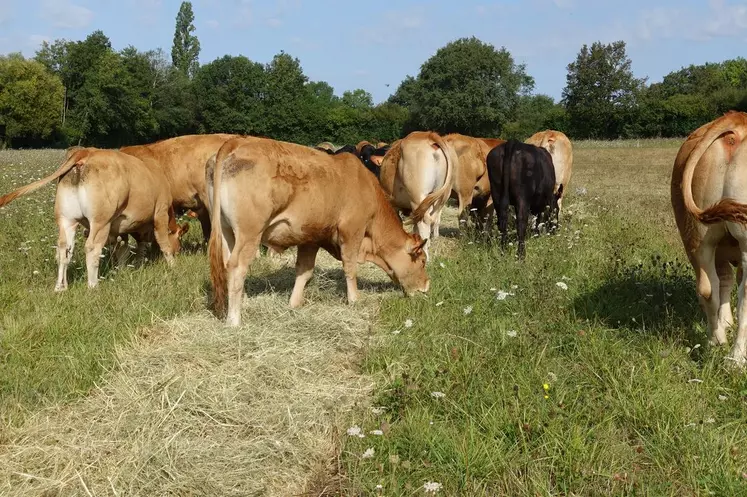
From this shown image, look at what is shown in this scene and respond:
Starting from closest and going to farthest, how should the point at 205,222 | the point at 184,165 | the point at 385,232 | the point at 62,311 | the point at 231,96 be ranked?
the point at 62,311 → the point at 385,232 → the point at 184,165 → the point at 205,222 → the point at 231,96

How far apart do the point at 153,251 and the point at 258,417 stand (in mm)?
5848

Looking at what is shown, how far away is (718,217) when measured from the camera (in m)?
4.37

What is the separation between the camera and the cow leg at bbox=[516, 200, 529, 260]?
8891mm

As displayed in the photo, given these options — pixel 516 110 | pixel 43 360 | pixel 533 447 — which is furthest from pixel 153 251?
pixel 516 110

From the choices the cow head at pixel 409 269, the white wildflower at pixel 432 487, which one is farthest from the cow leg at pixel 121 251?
the white wildflower at pixel 432 487

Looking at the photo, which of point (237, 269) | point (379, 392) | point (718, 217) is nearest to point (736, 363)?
point (718, 217)

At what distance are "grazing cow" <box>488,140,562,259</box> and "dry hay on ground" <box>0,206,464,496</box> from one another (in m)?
4.33

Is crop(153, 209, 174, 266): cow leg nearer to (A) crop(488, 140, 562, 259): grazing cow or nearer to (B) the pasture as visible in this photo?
(B) the pasture

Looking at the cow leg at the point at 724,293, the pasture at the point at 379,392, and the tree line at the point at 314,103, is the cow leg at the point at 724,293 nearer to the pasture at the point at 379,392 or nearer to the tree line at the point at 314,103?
the pasture at the point at 379,392

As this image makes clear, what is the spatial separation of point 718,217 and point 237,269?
3987 millimetres

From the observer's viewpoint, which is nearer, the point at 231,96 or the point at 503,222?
the point at 503,222

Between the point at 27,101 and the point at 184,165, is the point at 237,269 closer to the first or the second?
the point at 184,165

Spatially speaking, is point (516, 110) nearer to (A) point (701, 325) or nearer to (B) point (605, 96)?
(B) point (605, 96)

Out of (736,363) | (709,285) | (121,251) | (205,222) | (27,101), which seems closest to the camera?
(736,363)
